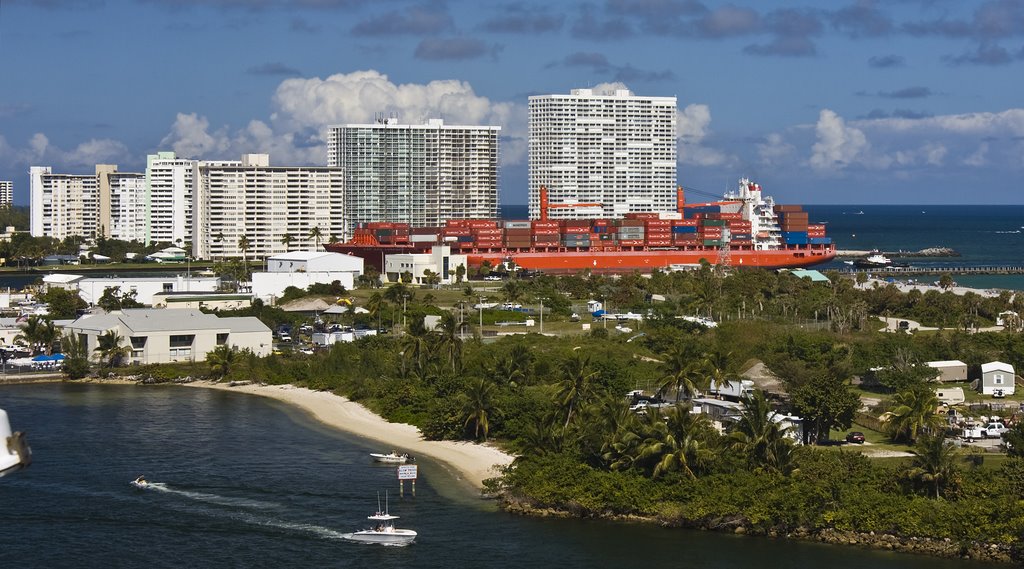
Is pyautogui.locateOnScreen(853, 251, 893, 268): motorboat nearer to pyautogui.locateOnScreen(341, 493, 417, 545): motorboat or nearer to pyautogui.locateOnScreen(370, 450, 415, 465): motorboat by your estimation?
pyautogui.locateOnScreen(370, 450, 415, 465): motorboat

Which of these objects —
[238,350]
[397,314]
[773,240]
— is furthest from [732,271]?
[238,350]

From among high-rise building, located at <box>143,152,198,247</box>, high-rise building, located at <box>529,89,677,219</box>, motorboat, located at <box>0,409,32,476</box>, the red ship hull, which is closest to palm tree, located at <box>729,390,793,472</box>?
motorboat, located at <box>0,409,32,476</box>

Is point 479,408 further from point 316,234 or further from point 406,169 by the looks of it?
point 406,169

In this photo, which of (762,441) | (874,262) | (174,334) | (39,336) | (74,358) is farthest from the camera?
(874,262)

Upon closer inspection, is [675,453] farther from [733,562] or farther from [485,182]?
[485,182]

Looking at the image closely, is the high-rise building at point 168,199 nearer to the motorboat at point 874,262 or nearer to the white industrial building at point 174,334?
the motorboat at point 874,262

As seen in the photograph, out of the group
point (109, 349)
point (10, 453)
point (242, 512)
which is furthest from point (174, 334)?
point (10, 453)
